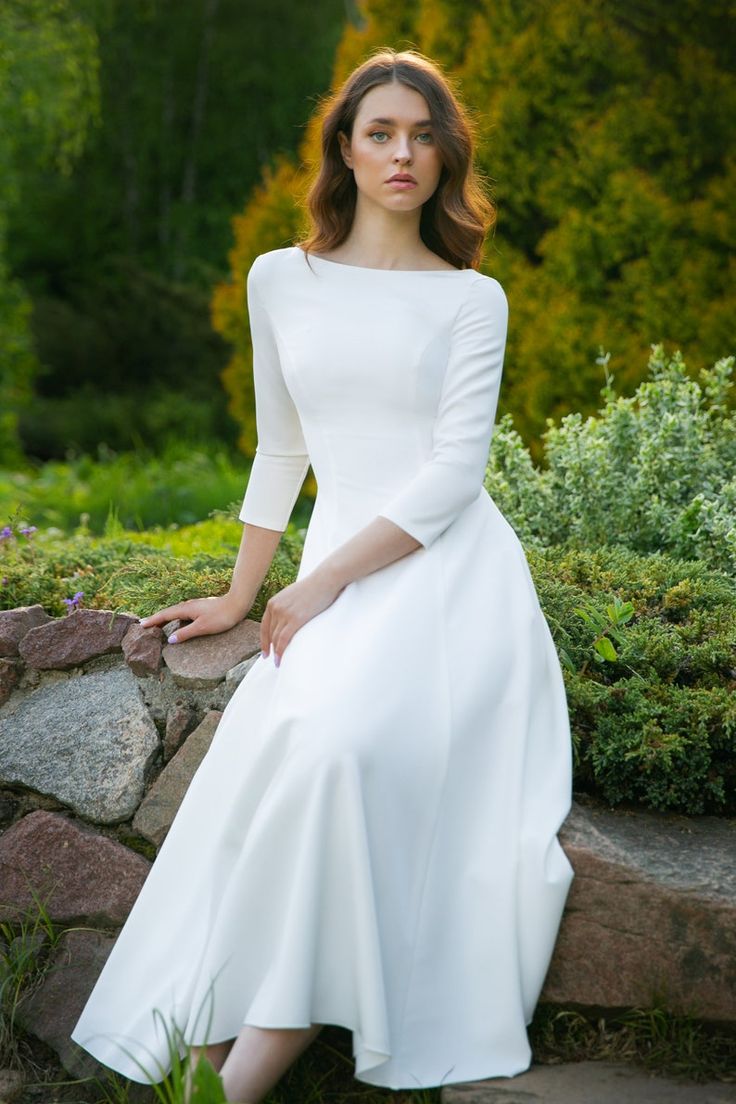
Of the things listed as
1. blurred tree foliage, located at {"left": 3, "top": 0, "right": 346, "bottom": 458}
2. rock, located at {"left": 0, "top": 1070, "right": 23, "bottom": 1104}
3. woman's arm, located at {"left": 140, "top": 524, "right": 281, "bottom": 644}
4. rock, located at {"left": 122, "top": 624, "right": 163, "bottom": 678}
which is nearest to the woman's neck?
woman's arm, located at {"left": 140, "top": 524, "right": 281, "bottom": 644}

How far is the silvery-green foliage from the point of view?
11.7ft

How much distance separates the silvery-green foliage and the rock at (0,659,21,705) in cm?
156

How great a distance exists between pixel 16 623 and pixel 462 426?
127 cm

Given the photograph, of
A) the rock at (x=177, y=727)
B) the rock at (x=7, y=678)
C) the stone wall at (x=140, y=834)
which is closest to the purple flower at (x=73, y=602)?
the stone wall at (x=140, y=834)

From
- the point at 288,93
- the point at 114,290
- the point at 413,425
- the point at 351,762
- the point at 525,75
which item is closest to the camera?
the point at 351,762

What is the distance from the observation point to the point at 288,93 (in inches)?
570

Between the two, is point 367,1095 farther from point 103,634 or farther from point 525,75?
A: point 525,75

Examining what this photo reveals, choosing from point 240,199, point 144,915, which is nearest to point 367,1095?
point 144,915

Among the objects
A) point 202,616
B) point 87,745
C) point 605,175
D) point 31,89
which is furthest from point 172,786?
point 31,89

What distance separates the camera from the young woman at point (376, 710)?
195 cm

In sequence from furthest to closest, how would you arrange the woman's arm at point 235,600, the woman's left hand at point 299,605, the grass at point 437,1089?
the woman's arm at point 235,600 → the woman's left hand at point 299,605 → the grass at point 437,1089

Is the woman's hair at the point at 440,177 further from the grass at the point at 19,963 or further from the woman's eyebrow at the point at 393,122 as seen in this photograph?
the grass at the point at 19,963

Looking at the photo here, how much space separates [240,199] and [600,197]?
9.74 m

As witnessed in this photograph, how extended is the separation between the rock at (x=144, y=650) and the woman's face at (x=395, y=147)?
1.08 metres
